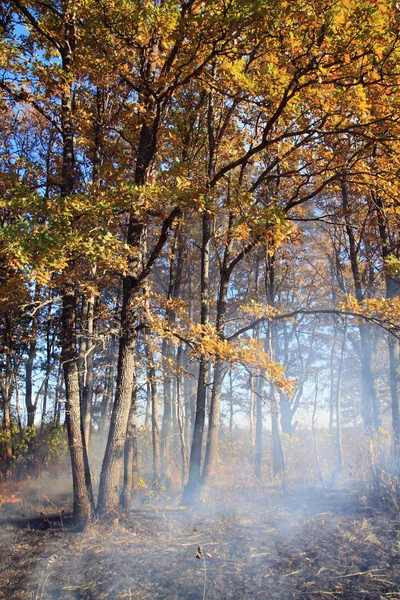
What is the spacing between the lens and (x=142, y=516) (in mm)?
7555

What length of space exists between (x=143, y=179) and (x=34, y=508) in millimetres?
7247

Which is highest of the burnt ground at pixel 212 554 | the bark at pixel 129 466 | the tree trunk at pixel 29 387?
the tree trunk at pixel 29 387

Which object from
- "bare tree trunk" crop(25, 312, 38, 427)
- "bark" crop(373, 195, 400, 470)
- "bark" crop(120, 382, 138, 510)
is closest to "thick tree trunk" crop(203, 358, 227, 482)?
"bark" crop(120, 382, 138, 510)

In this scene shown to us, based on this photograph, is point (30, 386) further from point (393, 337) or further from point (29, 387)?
point (393, 337)

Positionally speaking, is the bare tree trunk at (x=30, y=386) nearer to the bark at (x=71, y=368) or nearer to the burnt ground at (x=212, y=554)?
the burnt ground at (x=212, y=554)

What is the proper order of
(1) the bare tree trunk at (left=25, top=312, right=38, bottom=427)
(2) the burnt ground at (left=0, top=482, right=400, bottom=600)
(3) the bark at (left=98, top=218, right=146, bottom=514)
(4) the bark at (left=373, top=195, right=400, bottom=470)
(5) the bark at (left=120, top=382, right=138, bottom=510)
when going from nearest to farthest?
(2) the burnt ground at (left=0, top=482, right=400, bottom=600), (3) the bark at (left=98, top=218, right=146, bottom=514), (5) the bark at (left=120, top=382, right=138, bottom=510), (4) the bark at (left=373, top=195, right=400, bottom=470), (1) the bare tree trunk at (left=25, top=312, right=38, bottom=427)

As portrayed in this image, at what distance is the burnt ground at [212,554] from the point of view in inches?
181

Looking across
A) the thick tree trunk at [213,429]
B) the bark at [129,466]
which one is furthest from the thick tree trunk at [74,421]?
the thick tree trunk at [213,429]

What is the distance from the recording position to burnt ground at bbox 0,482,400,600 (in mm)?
4594

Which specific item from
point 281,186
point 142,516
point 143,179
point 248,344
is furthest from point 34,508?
point 281,186

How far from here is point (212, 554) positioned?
224 inches

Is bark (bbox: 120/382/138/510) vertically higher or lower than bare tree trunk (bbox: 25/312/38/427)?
lower

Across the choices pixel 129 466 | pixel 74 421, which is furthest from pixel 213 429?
pixel 74 421

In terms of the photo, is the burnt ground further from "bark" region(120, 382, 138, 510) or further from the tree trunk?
the tree trunk
